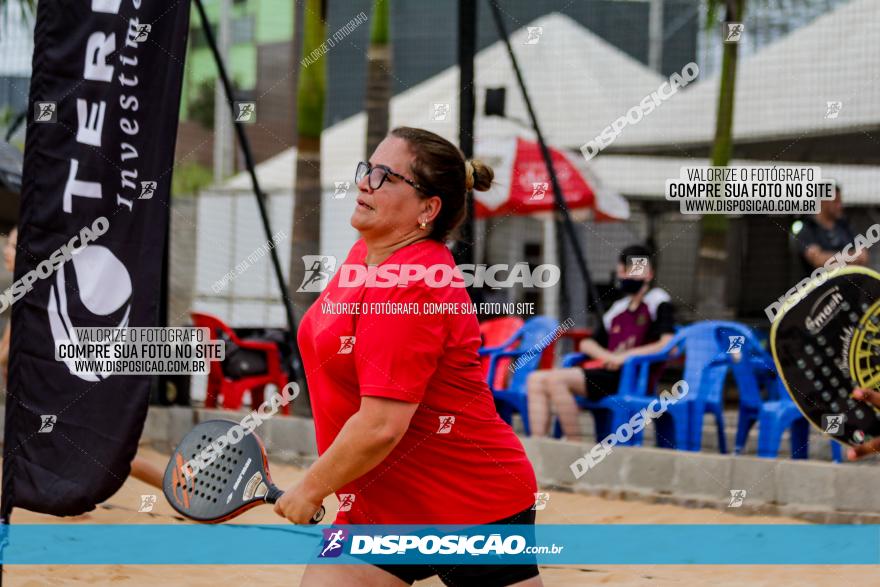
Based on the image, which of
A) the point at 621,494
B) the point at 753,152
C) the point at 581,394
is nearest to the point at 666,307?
the point at 581,394

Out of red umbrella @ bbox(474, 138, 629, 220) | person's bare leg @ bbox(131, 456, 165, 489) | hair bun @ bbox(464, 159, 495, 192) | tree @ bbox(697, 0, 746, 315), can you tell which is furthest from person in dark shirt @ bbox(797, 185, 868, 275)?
hair bun @ bbox(464, 159, 495, 192)

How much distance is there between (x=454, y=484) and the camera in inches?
112

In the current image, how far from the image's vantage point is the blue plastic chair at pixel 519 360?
852 cm

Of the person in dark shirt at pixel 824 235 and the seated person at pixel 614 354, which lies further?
the seated person at pixel 614 354

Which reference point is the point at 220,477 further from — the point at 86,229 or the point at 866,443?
the point at 866,443

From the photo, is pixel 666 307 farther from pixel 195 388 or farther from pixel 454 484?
pixel 454 484

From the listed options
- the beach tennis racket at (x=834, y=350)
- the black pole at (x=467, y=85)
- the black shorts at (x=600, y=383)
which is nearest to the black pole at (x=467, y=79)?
the black pole at (x=467, y=85)

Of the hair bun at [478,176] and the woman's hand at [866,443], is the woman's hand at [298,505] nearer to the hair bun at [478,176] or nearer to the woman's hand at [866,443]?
the hair bun at [478,176]

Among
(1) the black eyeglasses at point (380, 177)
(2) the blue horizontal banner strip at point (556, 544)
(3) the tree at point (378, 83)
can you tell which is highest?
(3) the tree at point (378, 83)

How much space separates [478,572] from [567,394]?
17.4ft

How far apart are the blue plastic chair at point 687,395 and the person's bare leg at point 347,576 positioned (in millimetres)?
5063

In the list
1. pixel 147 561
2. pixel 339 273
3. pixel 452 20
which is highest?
pixel 452 20

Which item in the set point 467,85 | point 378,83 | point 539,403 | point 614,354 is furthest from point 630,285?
point 378,83

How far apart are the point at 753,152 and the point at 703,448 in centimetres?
356
